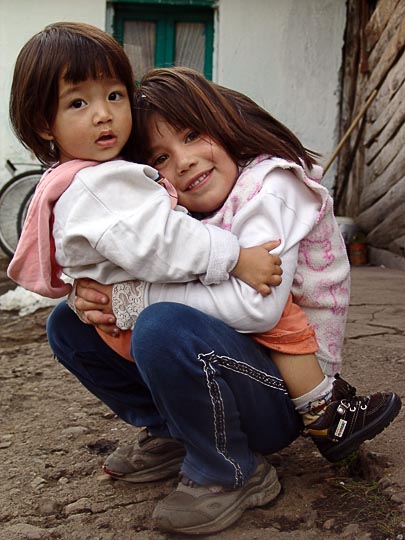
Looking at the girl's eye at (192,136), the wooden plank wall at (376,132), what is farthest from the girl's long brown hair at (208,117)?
the wooden plank wall at (376,132)

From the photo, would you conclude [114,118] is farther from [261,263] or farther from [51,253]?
[261,263]

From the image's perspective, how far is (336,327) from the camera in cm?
173

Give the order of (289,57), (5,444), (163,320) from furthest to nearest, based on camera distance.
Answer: (289,57)
(5,444)
(163,320)

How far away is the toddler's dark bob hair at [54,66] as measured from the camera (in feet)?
5.34

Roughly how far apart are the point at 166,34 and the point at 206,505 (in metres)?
5.70

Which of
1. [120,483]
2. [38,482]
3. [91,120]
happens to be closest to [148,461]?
[120,483]

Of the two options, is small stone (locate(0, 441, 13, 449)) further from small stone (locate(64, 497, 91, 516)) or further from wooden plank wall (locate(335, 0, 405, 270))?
wooden plank wall (locate(335, 0, 405, 270))

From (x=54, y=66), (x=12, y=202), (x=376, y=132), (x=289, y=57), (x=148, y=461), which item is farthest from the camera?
(x=289, y=57)

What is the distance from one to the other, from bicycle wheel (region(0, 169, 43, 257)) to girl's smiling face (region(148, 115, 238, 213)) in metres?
4.74

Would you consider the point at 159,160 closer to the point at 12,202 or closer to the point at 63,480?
the point at 63,480

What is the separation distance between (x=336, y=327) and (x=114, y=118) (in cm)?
70

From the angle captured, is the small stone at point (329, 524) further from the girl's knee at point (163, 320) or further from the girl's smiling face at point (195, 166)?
the girl's smiling face at point (195, 166)

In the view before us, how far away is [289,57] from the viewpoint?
6.50 meters

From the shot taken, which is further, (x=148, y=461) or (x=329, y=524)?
(x=148, y=461)
